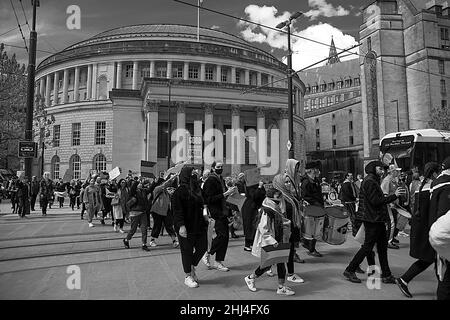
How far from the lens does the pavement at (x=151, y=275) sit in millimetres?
5191

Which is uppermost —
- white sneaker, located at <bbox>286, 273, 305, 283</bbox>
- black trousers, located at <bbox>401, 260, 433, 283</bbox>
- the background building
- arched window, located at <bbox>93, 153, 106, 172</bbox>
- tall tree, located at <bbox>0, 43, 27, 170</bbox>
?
the background building

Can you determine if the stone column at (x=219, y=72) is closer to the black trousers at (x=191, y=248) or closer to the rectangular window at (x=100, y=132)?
the rectangular window at (x=100, y=132)

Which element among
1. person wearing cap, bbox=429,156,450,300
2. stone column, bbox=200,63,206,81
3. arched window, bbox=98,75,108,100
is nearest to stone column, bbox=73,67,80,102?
arched window, bbox=98,75,108,100

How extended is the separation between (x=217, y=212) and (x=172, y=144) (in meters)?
37.9

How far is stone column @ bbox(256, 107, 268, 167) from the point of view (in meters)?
48.2

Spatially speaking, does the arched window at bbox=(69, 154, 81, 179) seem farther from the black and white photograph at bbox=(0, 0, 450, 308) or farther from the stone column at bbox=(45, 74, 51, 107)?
the stone column at bbox=(45, 74, 51, 107)

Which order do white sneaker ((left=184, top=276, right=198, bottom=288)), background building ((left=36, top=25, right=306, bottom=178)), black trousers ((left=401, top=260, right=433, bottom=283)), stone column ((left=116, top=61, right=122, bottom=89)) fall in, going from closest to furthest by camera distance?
black trousers ((left=401, top=260, right=433, bottom=283)) → white sneaker ((left=184, top=276, right=198, bottom=288)) → background building ((left=36, top=25, right=306, bottom=178)) → stone column ((left=116, top=61, right=122, bottom=89))

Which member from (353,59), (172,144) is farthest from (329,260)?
(353,59)

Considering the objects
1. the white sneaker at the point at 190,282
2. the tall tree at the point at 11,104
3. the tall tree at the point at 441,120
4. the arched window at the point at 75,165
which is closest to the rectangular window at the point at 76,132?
the arched window at the point at 75,165

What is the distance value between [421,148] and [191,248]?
16646mm

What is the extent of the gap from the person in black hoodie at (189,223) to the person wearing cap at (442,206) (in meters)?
3.53

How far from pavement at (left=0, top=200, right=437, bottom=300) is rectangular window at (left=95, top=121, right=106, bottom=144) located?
46347 millimetres

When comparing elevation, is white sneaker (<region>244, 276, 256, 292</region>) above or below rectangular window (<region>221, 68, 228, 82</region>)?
below

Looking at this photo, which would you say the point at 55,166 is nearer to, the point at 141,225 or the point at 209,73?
the point at 209,73
